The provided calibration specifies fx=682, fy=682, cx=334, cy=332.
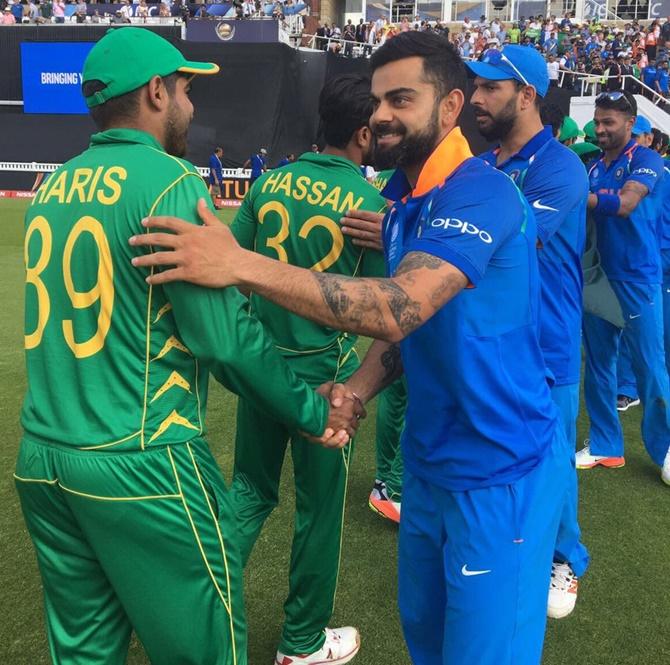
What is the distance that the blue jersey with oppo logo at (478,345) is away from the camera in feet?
5.41

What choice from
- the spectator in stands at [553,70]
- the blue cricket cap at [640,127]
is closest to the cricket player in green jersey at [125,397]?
the blue cricket cap at [640,127]

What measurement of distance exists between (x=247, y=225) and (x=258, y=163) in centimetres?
1786

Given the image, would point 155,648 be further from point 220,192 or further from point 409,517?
point 220,192

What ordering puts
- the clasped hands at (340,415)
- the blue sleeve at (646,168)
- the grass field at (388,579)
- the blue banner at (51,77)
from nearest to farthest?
the clasped hands at (340,415)
the grass field at (388,579)
the blue sleeve at (646,168)
the blue banner at (51,77)

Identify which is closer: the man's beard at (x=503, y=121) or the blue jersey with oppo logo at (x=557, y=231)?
the blue jersey with oppo logo at (x=557, y=231)

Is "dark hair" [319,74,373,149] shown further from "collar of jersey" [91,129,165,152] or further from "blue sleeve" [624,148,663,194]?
"blue sleeve" [624,148,663,194]

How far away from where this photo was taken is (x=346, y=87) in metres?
2.71

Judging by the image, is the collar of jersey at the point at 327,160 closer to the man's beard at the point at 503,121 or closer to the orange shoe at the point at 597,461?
the man's beard at the point at 503,121

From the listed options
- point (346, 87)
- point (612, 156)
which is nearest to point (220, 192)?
point (612, 156)

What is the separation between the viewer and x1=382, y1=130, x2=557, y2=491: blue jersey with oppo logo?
1.65 m

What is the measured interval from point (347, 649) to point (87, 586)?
1.40 meters

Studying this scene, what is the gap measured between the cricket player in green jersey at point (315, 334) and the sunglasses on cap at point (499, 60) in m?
0.80

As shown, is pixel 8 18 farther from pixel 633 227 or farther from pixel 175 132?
pixel 175 132

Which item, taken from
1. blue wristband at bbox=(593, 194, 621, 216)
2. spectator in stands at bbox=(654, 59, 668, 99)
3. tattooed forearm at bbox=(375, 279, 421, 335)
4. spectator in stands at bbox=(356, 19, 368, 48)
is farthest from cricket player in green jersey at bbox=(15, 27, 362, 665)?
spectator in stands at bbox=(356, 19, 368, 48)
